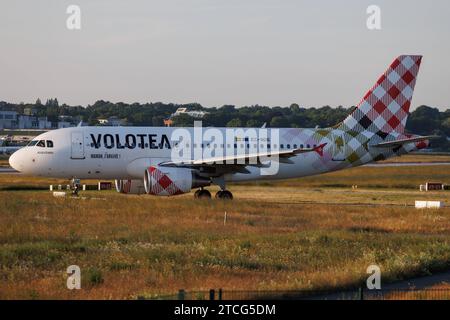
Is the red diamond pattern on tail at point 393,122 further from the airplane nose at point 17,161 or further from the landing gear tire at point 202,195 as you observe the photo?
the airplane nose at point 17,161

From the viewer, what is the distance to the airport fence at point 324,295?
59.7ft

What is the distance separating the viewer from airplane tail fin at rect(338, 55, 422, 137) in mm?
51281

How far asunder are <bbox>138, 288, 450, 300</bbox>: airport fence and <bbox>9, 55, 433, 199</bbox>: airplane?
22941 millimetres

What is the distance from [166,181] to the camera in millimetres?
43750

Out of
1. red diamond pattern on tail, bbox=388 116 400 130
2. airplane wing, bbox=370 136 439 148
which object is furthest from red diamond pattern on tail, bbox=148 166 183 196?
red diamond pattern on tail, bbox=388 116 400 130

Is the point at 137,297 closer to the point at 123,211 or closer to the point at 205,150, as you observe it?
the point at 123,211

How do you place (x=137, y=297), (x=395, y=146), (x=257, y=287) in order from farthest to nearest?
1. (x=395, y=146)
2. (x=257, y=287)
3. (x=137, y=297)

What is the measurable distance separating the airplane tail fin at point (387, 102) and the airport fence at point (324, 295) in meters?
31.1

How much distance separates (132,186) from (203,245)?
19557 mm

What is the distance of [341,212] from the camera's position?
4100cm

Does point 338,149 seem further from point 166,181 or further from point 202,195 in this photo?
point 166,181

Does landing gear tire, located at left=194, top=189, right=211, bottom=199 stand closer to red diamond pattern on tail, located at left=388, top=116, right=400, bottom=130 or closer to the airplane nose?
the airplane nose
